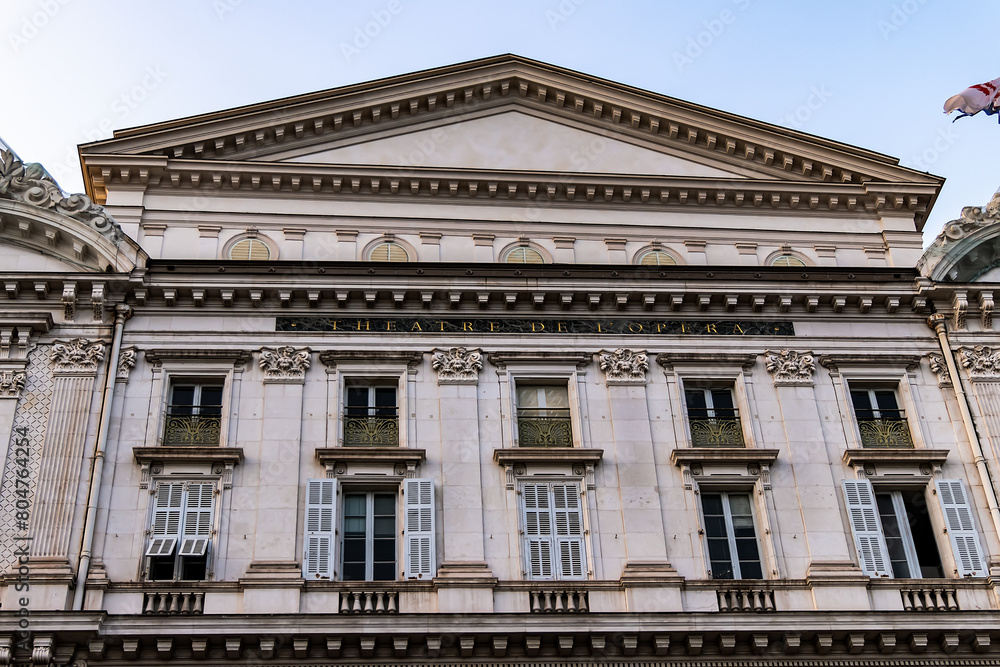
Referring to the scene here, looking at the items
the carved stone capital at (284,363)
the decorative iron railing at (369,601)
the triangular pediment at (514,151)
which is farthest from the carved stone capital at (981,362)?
the carved stone capital at (284,363)

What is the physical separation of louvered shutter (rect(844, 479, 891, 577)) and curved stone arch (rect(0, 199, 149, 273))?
16320mm

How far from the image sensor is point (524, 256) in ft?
99.7

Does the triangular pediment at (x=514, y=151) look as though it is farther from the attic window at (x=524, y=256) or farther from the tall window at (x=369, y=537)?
the tall window at (x=369, y=537)

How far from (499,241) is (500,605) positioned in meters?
10.3

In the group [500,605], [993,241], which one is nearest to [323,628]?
[500,605]

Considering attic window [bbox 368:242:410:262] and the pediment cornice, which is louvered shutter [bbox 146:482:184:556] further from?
the pediment cornice

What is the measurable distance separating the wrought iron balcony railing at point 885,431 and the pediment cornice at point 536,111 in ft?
24.2

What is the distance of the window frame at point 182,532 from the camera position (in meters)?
23.8

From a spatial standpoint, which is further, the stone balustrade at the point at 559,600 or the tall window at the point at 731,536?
the tall window at the point at 731,536

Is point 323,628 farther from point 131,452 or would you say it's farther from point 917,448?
point 917,448

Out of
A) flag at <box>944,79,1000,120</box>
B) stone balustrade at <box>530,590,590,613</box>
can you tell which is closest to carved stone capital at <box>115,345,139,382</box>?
stone balustrade at <box>530,590,590,613</box>

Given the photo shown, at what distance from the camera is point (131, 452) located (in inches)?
992

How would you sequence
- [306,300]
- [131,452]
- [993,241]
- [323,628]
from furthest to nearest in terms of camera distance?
[993,241], [306,300], [131,452], [323,628]

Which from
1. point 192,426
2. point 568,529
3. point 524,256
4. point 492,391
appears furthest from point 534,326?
point 192,426
